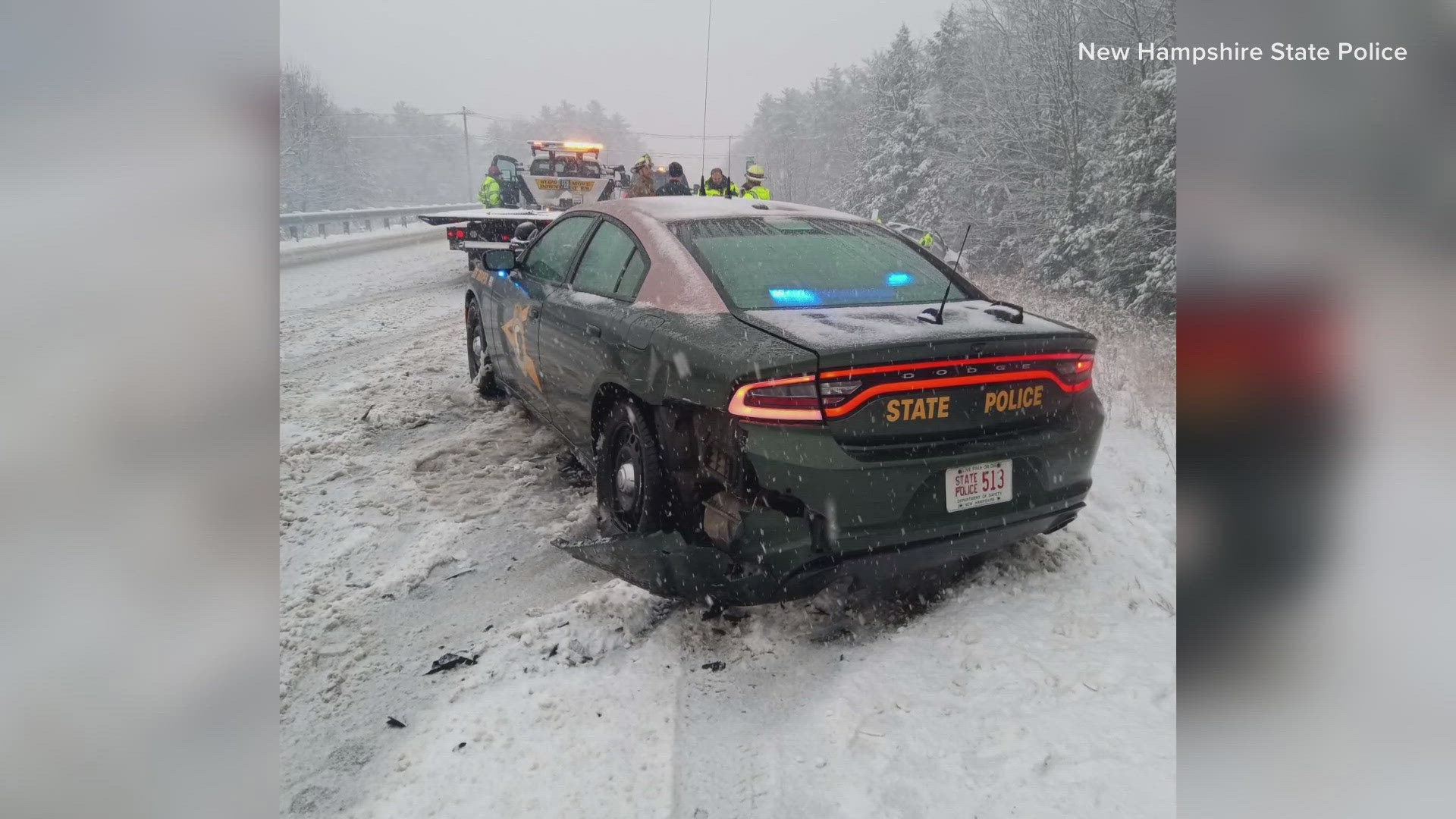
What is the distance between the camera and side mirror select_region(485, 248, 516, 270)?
4316 millimetres

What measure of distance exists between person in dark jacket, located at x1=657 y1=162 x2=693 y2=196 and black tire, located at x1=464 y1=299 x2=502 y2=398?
663 centimetres

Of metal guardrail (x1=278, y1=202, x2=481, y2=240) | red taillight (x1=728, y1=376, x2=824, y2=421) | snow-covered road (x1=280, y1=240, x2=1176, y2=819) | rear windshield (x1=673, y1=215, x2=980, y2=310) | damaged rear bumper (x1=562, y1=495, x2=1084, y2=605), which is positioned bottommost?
snow-covered road (x1=280, y1=240, x2=1176, y2=819)

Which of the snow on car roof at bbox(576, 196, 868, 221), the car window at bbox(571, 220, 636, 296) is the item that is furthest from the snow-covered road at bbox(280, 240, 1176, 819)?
the snow on car roof at bbox(576, 196, 868, 221)

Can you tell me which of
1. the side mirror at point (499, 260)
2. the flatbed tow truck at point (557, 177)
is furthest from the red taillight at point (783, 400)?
the flatbed tow truck at point (557, 177)

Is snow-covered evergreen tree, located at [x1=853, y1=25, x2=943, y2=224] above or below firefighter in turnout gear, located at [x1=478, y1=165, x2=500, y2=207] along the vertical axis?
above

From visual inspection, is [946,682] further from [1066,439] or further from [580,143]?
[580,143]

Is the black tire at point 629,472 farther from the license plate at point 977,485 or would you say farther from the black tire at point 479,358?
the black tire at point 479,358

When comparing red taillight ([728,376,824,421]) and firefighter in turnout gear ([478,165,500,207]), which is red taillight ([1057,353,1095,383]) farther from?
firefighter in turnout gear ([478,165,500,207])

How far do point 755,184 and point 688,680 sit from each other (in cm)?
984

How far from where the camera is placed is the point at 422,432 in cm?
486

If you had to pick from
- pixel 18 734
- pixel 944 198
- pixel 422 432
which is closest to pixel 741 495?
pixel 18 734

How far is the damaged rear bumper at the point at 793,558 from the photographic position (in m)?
2.30

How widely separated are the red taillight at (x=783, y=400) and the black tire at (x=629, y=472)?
1.96ft

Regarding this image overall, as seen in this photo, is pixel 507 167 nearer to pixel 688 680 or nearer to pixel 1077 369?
pixel 1077 369
